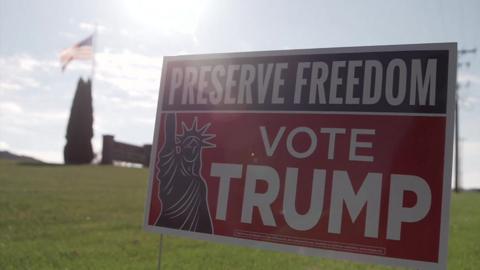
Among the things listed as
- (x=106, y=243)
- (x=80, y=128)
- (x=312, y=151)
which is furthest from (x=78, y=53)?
(x=312, y=151)

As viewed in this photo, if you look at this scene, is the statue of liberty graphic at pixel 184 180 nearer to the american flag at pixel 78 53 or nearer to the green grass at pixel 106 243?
the green grass at pixel 106 243

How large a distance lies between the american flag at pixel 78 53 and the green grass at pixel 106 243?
49.5ft

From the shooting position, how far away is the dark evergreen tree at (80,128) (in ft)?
115

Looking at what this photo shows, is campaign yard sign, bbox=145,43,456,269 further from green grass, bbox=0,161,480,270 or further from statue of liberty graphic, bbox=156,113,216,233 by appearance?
green grass, bbox=0,161,480,270

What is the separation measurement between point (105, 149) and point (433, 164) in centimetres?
3130

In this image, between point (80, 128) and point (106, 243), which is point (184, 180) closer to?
point (106, 243)

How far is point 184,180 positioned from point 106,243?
4.34 m

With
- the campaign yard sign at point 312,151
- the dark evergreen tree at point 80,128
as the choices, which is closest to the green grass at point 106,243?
the campaign yard sign at point 312,151

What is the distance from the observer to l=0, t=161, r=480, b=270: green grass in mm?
6316

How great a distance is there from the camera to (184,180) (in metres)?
3.91

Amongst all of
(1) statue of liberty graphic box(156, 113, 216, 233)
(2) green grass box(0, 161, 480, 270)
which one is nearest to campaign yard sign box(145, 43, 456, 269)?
(1) statue of liberty graphic box(156, 113, 216, 233)

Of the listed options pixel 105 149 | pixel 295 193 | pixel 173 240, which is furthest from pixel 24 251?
pixel 105 149

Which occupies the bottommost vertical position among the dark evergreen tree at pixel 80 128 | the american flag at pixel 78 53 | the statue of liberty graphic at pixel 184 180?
the statue of liberty graphic at pixel 184 180

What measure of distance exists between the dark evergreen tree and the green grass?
2197cm
